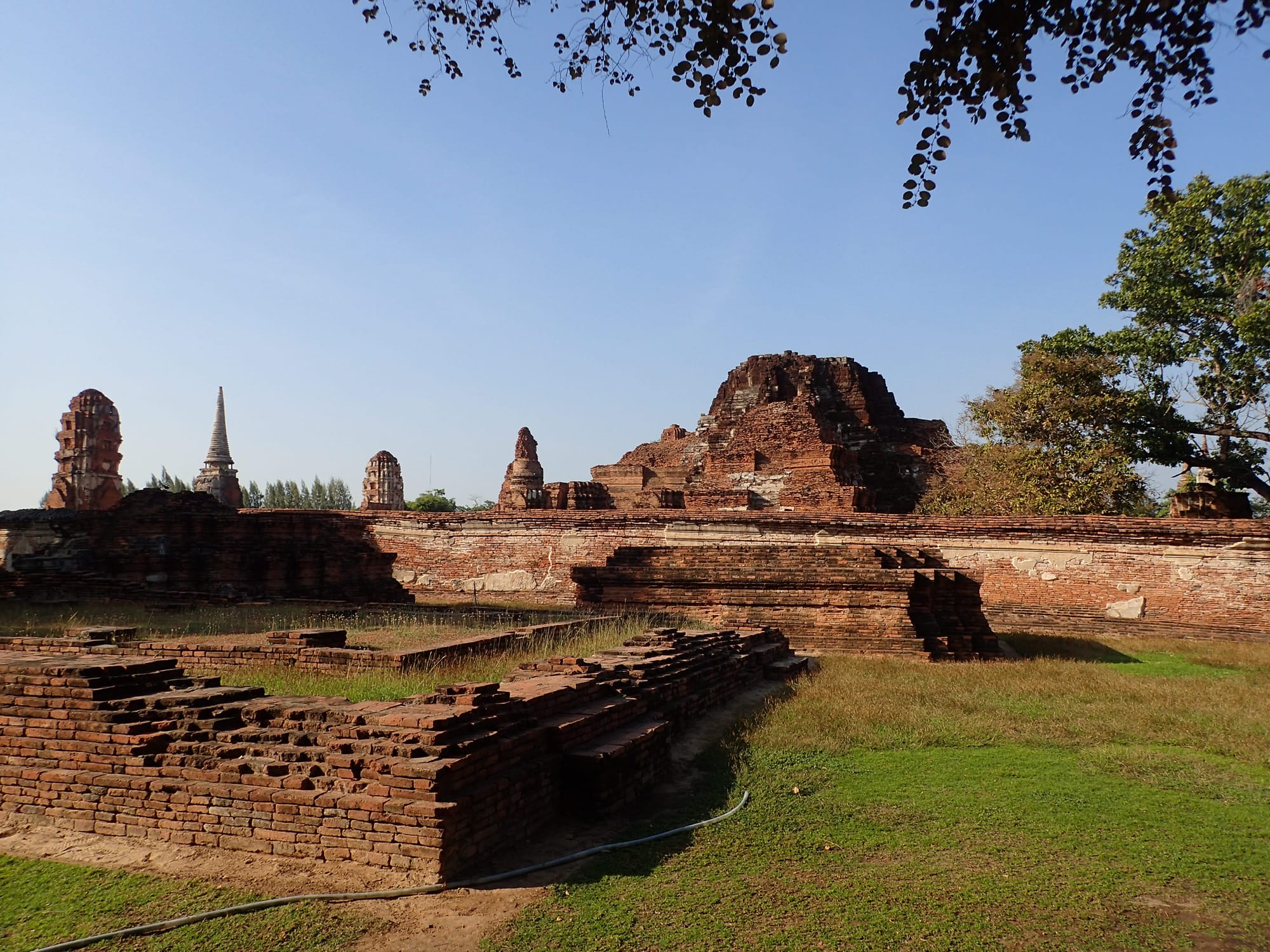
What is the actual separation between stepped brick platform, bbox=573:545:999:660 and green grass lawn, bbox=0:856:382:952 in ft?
25.5

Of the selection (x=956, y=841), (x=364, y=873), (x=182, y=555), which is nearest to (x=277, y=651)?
(x=364, y=873)

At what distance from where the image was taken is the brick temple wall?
41.4 ft

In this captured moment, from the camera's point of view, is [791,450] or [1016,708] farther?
[791,450]

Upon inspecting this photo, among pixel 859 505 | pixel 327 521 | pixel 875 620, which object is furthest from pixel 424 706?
pixel 859 505

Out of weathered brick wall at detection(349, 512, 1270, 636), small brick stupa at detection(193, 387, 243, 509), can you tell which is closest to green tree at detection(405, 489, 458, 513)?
small brick stupa at detection(193, 387, 243, 509)

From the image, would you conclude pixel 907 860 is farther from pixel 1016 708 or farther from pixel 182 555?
pixel 182 555

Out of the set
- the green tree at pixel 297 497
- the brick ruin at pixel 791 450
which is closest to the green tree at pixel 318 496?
the green tree at pixel 297 497

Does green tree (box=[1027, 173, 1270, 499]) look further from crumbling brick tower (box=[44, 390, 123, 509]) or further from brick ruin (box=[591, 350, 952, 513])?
crumbling brick tower (box=[44, 390, 123, 509])

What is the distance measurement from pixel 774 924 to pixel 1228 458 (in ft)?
58.7

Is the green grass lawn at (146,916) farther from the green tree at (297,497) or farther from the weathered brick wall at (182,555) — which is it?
the green tree at (297,497)

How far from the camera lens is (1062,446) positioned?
17297mm

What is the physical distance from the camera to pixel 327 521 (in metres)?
16.8

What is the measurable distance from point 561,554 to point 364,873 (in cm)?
1239

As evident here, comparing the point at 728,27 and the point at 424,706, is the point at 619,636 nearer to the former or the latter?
the point at 424,706
